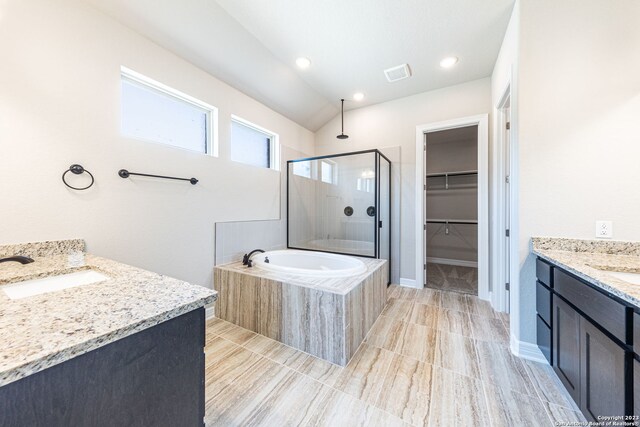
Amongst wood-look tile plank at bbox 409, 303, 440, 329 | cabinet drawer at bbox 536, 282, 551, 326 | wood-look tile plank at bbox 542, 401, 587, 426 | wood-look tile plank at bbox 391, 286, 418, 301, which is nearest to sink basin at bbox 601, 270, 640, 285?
cabinet drawer at bbox 536, 282, 551, 326

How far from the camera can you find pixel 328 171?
3428 millimetres

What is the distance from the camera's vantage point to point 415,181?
328 cm

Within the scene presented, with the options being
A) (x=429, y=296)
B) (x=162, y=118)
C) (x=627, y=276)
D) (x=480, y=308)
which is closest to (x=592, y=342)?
(x=627, y=276)

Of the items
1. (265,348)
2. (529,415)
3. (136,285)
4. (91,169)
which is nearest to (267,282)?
(265,348)

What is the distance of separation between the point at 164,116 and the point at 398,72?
2505mm

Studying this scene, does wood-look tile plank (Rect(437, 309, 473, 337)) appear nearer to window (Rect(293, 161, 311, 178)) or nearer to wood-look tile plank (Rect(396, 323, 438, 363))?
wood-look tile plank (Rect(396, 323, 438, 363))

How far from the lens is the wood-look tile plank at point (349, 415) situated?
1271mm

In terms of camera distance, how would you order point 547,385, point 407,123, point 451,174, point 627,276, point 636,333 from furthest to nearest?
point 451,174, point 407,123, point 547,385, point 627,276, point 636,333

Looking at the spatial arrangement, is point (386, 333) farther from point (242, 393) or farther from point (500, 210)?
point (500, 210)

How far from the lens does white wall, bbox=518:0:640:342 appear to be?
5.09 ft

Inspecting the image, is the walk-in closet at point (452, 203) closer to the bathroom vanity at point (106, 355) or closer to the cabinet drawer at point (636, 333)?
the cabinet drawer at point (636, 333)

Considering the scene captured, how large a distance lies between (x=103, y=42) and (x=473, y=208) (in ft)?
17.8

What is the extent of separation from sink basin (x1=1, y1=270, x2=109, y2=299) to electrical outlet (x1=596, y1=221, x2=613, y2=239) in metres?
2.88

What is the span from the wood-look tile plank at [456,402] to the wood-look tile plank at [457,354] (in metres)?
0.08
